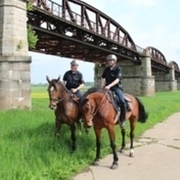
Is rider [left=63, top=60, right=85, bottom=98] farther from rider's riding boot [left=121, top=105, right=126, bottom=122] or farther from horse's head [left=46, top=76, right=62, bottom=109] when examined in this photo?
rider's riding boot [left=121, top=105, right=126, bottom=122]

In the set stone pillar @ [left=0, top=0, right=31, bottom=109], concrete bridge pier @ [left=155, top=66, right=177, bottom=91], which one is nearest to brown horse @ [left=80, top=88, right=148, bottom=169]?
stone pillar @ [left=0, top=0, right=31, bottom=109]

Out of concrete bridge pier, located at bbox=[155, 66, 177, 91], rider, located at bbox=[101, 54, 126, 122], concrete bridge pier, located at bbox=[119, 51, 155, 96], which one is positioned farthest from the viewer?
concrete bridge pier, located at bbox=[155, 66, 177, 91]

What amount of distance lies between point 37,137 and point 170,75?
85378 millimetres

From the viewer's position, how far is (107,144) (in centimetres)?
913

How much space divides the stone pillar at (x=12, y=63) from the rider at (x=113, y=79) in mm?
8245

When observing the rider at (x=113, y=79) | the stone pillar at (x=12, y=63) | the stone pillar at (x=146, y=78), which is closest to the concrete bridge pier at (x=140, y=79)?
the stone pillar at (x=146, y=78)

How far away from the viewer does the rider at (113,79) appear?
24.6 ft

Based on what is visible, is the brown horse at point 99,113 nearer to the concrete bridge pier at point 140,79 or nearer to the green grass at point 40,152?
the green grass at point 40,152

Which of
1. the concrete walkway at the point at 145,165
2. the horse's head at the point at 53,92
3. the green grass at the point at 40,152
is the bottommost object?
the concrete walkway at the point at 145,165

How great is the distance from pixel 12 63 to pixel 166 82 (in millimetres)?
78369

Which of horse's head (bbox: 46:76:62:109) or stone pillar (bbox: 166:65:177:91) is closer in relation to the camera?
horse's head (bbox: 46:76:62:109)

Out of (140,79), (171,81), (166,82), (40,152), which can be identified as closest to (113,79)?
(40,152)

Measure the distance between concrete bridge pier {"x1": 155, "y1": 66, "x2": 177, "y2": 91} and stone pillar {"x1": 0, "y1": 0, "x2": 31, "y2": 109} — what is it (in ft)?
249

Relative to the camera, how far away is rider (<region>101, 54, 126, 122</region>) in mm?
7513
